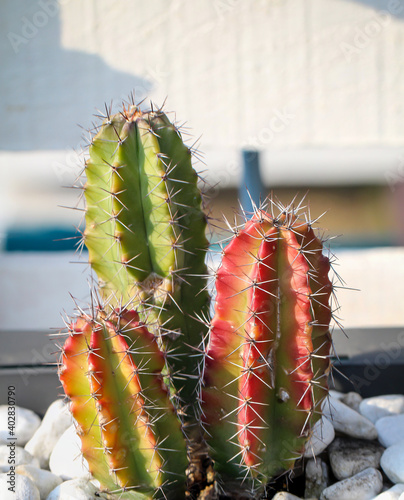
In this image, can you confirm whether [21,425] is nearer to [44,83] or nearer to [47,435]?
[47,435]

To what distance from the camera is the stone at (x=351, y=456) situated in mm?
1186

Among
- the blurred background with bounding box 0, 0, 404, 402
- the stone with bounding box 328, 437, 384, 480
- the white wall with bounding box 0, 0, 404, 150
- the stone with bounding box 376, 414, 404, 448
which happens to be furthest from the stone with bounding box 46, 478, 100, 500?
the white wall with bounding box 0, 0, 404, 150

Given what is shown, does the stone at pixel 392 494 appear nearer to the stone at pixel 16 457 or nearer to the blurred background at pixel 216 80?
the stone at pixel 16 457

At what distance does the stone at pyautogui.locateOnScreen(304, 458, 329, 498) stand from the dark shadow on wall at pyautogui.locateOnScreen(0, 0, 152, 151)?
11.1ft

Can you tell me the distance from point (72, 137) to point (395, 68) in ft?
8.26

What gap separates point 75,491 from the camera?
3.56 feet

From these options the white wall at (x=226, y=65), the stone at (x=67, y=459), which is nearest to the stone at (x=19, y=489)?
the stone at (x=67, y=459)

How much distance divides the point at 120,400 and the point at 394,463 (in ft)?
2.07

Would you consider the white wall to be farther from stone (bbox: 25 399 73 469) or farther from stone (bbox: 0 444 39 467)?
stone (bbox: 0 444 39 467)

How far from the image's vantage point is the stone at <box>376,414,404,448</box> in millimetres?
1289

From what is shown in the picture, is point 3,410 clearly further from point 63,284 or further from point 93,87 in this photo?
point 93,87

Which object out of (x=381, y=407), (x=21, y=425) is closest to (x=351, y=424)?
(x=381, y=407)

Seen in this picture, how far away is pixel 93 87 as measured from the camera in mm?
4078

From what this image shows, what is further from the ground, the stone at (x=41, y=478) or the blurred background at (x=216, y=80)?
the blurred background at (x=216, y=80)
